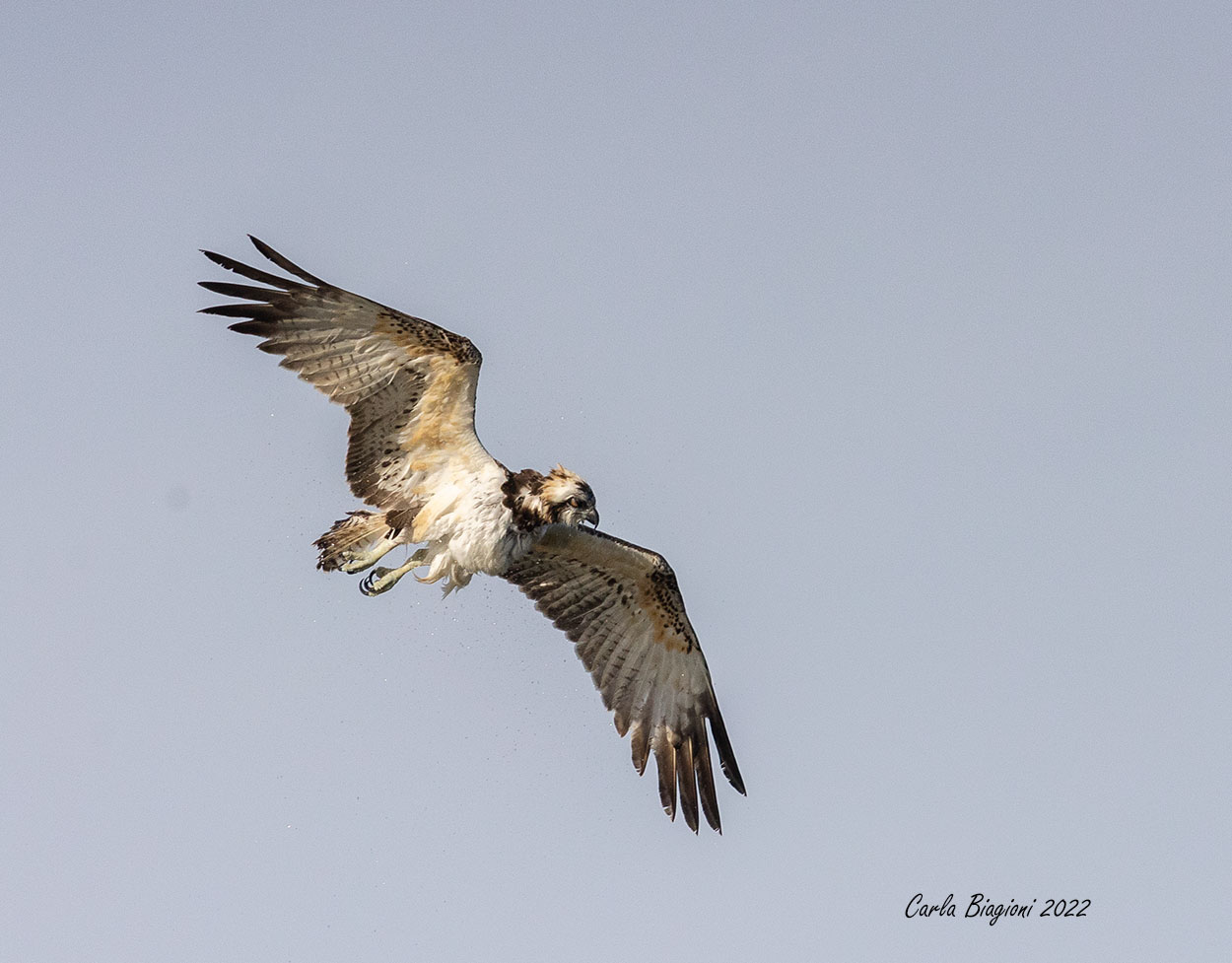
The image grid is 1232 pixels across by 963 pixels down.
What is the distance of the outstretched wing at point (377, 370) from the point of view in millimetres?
14969

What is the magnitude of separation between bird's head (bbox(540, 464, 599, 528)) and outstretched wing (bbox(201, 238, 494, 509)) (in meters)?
0.80

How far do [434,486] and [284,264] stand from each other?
246 centimetres

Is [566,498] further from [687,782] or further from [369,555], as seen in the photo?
[687,782]

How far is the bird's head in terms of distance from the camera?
15.1 m

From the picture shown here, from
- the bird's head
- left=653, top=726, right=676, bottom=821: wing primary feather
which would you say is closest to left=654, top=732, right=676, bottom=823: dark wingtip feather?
left=653, top=726, right=676, bottom=821: wing primary feather

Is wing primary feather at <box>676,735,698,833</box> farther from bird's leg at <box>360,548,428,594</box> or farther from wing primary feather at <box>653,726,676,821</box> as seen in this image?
bird's leg at <box>360,548,428,594</box>

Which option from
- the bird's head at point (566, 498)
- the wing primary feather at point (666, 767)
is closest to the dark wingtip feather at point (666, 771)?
the wing primary feather at point (666, 767)

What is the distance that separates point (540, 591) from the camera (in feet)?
55.5

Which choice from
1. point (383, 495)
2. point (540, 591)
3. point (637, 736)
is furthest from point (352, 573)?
point (637, 736)

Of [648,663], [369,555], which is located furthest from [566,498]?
[648,663]

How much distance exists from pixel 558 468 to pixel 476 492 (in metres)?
0.82

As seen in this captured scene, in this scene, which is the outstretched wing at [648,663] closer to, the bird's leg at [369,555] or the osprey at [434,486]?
the osprey at [434,486]

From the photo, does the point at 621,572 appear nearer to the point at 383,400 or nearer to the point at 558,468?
the point at 558,468

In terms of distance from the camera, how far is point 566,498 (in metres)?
15.1
